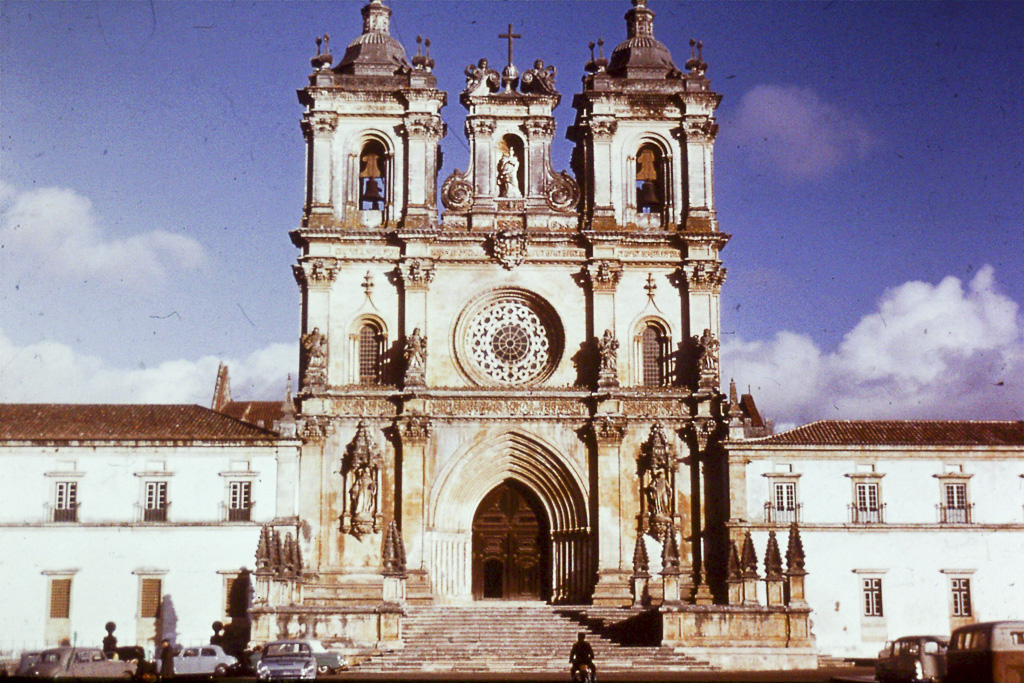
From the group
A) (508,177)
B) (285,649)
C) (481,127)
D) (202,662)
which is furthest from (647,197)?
(202,662)

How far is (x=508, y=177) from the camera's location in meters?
46.4

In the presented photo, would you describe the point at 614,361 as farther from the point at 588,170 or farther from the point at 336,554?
the point at 336,554

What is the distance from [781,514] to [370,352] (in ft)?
46.5

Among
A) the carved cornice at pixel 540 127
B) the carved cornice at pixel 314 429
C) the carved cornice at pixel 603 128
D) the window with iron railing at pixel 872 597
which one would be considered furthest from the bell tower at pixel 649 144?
the window with iron railing at pixel 872 597

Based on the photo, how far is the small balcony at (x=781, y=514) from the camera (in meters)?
44.2

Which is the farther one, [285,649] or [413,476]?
[413,476]


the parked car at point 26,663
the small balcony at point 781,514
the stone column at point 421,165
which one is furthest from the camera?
the stone column at point 421,165

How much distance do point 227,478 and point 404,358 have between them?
6.78 meters

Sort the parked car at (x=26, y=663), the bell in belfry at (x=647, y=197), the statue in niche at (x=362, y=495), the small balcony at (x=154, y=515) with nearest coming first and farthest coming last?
the parked car at (x=26, y=663), the statue in niche at (x=362, y=495), the small balcony at (x=154, y=515), the bell in belfry at (x=647, y=197)

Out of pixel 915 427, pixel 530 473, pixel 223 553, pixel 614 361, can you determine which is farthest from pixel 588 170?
pixel 223 553

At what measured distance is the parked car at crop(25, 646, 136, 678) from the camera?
112 ft

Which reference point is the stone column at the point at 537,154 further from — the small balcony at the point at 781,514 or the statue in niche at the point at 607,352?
the small balcony at the point at 781,514

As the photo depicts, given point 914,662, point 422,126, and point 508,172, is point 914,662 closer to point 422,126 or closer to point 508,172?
point 508,172

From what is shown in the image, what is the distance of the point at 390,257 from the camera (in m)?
45.3
